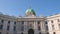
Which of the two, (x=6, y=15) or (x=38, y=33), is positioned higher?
(x=6, y=15)

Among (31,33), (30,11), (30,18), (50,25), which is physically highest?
(30,11)

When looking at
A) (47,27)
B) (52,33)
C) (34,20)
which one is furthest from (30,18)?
(52,33)

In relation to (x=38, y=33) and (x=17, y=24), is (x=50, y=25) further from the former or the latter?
(x=17, y=24)

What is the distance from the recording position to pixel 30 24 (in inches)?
1937

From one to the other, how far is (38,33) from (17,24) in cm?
1118

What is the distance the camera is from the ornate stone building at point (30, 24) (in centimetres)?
4709

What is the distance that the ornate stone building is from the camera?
1854 inches

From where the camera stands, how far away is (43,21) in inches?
1954

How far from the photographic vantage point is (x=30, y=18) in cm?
5006

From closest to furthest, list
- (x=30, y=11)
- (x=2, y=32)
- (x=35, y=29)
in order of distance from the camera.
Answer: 1. (x=2, y=32)
2. (x=35, y=29)
3. (x=30, y=11)

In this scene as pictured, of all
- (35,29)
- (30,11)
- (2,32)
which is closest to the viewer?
(2,32)

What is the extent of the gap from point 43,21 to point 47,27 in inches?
139

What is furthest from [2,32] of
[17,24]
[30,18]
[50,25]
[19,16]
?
[50,25]

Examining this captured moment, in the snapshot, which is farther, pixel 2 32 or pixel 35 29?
pixel 35 29
